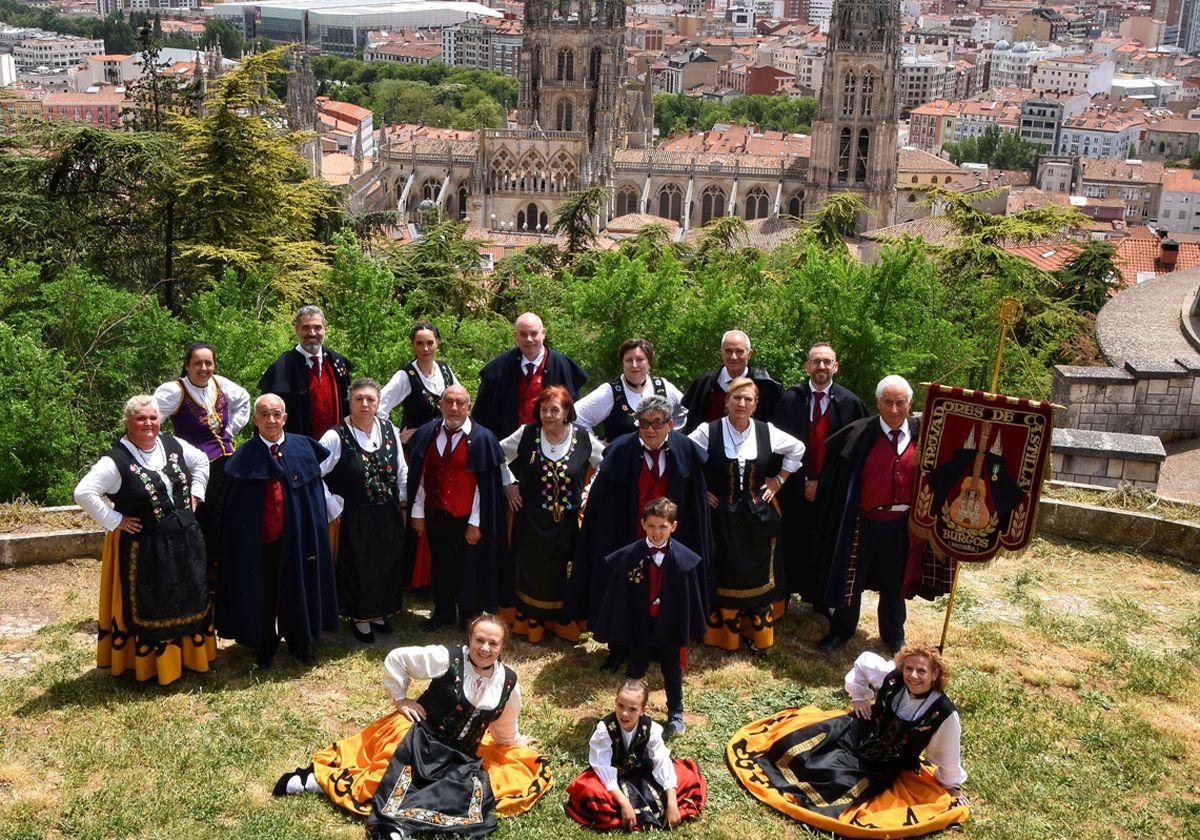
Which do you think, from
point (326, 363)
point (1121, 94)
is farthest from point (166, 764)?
point (1121, 94)

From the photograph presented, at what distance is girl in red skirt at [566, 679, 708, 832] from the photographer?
5500mm

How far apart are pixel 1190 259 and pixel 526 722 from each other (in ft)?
96.4

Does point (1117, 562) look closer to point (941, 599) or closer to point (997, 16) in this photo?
point (941, 599)

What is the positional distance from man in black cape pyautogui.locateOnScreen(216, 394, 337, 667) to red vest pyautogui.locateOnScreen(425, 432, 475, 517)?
627 millimetres

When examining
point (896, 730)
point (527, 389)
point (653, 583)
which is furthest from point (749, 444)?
point (896, 730)

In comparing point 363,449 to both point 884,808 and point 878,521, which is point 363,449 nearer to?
point 878,521

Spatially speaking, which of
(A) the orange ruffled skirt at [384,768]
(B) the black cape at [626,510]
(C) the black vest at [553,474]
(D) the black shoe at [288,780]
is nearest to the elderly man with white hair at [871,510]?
(B) the black cape at [626,510]

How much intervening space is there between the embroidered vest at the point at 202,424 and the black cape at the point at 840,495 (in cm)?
364

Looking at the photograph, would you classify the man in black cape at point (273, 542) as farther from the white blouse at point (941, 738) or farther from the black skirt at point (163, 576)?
the white blouse at point (941, 738)

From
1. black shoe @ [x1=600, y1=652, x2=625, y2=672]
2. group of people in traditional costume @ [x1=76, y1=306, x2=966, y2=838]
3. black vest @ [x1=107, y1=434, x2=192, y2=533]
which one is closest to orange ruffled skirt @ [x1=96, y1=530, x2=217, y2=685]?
group of people in traditional costume @ [x1=76, y1=306, x2=966, y2=838]

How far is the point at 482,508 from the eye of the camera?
7.24m

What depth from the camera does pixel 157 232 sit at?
50.5 feet

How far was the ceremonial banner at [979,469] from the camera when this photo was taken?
644 centimetres

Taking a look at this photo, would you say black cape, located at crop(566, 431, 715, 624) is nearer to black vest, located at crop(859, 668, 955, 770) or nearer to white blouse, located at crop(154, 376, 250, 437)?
black vest, located at crop(859, 668, 955, 770)
